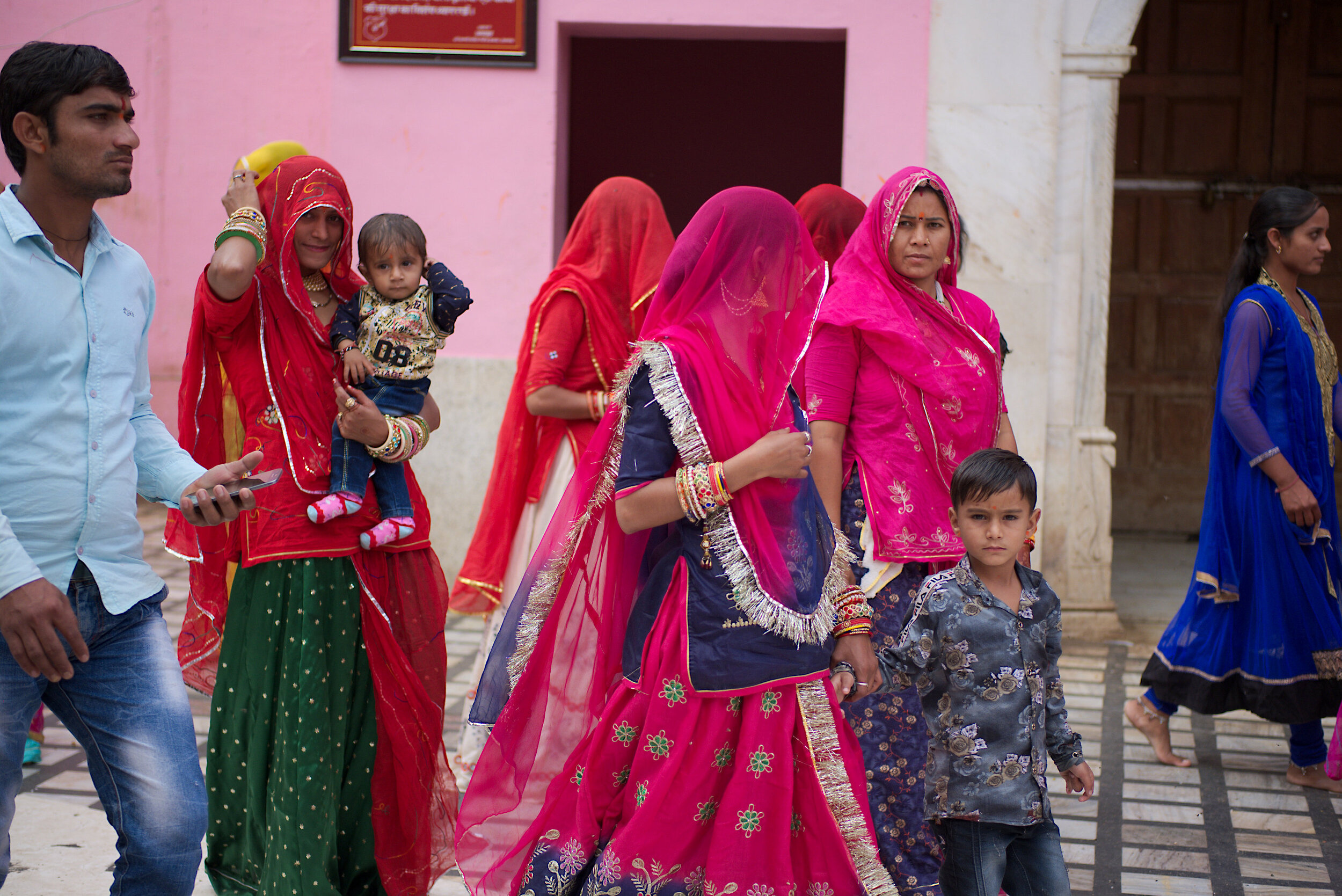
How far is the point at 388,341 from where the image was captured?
119 inches

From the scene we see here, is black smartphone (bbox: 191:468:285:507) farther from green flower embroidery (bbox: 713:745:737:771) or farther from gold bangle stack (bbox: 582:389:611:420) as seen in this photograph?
gold bangle stack (bbox: 582:389:611:420)

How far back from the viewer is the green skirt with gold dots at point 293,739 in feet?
9.47

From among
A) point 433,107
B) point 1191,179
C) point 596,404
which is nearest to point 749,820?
point 596,404

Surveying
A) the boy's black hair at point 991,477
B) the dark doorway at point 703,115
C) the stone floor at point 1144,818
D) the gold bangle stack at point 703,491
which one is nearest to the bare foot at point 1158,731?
the stone floor at point 1144,818

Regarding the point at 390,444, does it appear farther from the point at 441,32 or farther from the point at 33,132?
the point at 441,32

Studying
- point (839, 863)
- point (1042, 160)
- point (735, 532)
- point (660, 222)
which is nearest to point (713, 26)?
point (1042, 160)

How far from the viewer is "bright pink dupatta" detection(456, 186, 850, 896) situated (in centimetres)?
246

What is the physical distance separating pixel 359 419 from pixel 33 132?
999 millimetres

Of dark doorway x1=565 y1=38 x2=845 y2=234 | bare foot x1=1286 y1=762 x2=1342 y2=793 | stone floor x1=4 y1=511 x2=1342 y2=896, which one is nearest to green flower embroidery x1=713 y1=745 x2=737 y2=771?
stone floor x1=4 y1=511 x2=1342 y2=896

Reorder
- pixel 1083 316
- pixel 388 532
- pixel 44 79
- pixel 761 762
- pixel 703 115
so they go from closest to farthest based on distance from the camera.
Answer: pixel 44 79 < pixel 761 762 < pixel 388 532 < pixel 1083 316 < pixel 703 115

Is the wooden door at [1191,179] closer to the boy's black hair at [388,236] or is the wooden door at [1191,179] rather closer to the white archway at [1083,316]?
the white archway at [1083,316]

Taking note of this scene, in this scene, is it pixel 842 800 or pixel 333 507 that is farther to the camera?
pixel 333 507

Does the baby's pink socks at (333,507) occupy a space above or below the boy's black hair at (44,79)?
below

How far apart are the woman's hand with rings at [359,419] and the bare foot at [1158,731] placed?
115 inches
